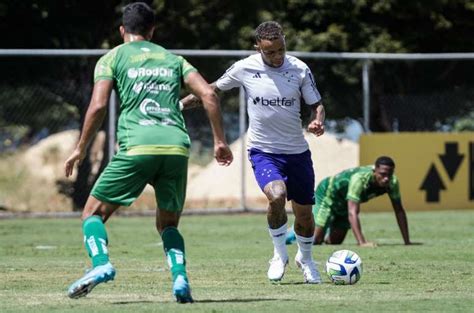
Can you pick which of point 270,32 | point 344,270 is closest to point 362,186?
point 344,270

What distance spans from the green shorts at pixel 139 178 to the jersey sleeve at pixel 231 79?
8.44 ft

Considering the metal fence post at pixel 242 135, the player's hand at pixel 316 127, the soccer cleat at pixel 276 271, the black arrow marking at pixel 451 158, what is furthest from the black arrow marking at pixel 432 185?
the player's hand at pixel 316 127

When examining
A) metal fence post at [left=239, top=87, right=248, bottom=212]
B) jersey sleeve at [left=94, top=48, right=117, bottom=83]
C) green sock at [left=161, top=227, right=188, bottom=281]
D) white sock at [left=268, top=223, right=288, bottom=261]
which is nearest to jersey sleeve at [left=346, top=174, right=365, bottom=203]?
white sock at [left=268, top=223, right=288, bottom=261]

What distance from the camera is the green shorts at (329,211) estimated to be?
1589 centimetres

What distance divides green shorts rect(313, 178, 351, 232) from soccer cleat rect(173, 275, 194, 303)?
7.57 meters

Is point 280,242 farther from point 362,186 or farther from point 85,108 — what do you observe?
point 85,108

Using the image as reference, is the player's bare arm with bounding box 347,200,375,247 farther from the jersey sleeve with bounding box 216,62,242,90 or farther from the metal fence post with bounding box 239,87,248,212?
the metal fence post with bounding box 239,87,248,212

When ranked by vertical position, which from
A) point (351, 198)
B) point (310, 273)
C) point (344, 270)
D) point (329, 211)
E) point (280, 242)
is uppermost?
point (280, 242)

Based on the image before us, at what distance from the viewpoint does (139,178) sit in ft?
27.5

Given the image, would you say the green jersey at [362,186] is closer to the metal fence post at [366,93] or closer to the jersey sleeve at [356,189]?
the jersey sleeve at [356,189]

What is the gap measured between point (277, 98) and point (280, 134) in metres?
0.32

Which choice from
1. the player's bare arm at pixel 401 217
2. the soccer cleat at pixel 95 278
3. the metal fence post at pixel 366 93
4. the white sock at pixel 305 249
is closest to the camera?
the soccer cleat at pixel 95 278

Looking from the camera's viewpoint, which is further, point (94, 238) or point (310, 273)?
point (310, 273)

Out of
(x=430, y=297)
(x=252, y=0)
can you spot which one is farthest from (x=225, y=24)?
(x=430, y=297)
